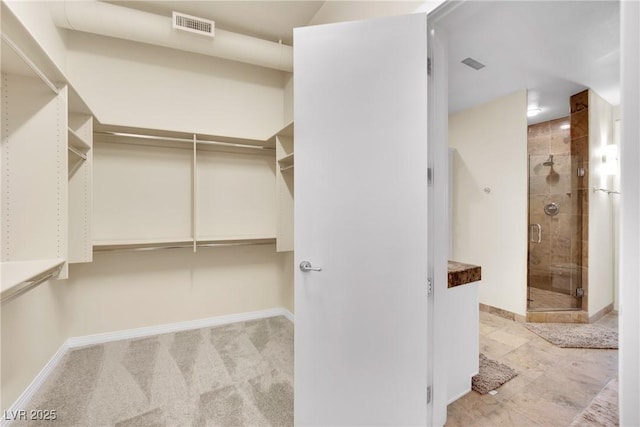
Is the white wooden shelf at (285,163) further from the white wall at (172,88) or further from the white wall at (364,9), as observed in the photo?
the white wall at (364,9)

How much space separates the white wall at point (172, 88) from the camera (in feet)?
8.54

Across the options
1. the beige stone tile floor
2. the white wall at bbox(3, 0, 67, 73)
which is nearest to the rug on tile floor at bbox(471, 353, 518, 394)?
the beige stone tile floor

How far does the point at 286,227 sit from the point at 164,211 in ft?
4.33

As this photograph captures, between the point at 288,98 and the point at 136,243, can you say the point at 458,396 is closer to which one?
the point at 136,243

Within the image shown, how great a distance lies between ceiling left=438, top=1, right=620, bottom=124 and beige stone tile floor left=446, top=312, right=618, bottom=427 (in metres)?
2.30

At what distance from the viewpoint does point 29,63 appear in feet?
4.45

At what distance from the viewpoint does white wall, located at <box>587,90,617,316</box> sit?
2588 millimetres

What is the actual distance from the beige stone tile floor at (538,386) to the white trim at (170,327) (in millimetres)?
2044

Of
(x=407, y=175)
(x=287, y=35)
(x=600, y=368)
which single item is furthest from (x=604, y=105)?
(x=287, y=35)

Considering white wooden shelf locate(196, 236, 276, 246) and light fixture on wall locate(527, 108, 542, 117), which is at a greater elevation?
light fixture on wall locate(527, 108, 542, 117)

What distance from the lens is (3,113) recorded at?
59.8 inches

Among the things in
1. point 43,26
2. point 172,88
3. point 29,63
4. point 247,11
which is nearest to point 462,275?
point 29,63

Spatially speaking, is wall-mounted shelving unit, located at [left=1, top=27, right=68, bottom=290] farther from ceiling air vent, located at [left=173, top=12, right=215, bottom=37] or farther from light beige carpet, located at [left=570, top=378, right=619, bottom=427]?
light beige carpet, located at [left=570, top=378, right=619, bottom=427]

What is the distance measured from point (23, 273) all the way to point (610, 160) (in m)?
4.48
